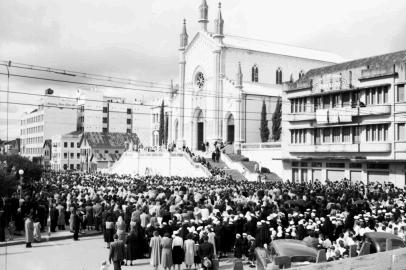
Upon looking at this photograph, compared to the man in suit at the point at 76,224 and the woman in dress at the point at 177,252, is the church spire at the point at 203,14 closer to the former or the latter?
the man in suit at the point at 76,224

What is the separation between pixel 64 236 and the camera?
22.4 m

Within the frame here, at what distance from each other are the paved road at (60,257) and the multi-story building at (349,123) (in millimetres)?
26014

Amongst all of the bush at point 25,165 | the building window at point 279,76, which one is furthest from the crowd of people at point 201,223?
the building window at point 279,76

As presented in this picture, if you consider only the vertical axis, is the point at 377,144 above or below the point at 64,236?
above

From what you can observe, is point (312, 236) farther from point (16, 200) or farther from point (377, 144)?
point (377, 144)

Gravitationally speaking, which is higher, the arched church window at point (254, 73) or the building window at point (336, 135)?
the arched church window at point (254, 73)

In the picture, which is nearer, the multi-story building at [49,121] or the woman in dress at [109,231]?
the woman in dress at [109,231]

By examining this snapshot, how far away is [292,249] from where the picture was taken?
13227mm

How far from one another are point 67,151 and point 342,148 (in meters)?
77.3

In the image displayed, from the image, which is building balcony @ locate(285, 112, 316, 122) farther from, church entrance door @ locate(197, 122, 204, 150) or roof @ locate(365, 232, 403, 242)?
roof @ locate(365, 232, 403, 242)

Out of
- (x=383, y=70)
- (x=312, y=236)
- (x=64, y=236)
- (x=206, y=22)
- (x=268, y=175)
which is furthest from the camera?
(x=206, y=22)

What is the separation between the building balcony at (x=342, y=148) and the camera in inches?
1554

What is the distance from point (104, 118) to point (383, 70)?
9037 centimetres

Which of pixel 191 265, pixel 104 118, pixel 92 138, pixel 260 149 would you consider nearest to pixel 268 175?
pixel 260 149
